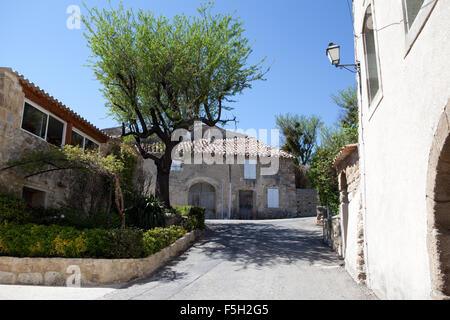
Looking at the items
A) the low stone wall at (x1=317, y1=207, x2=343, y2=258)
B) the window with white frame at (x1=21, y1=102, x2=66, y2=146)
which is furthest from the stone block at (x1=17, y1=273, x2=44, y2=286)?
the low stone wall at (x1=317, y1=207, x2=343, y2=258)

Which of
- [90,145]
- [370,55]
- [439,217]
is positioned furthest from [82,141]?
[439,217]

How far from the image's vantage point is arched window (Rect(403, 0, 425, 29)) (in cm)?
400

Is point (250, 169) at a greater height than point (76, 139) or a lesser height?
greater

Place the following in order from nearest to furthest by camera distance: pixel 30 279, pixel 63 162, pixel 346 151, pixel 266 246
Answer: pixel 30 279, pixel 346 151, pixel 63 162, pixel 266 246

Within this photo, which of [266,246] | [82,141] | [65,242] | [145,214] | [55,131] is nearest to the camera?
[65,242]

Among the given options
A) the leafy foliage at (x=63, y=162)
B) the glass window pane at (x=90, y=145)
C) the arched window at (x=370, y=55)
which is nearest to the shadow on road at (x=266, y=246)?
the leafy foliage at (x=63, y=162)

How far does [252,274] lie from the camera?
7.29m

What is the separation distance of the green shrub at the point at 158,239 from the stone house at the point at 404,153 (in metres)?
4.61

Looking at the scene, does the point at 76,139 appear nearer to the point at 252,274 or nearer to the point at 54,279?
the point at 54,279

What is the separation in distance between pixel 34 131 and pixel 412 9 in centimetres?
978

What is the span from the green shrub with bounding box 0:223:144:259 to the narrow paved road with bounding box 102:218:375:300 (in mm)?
868

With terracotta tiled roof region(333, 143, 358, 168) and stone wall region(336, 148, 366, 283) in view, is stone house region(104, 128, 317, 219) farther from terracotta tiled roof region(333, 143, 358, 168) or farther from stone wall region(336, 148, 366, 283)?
terracotta tiled roof region(333, 143, 358, 168)

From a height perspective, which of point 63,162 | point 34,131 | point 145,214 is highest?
point 34,131
